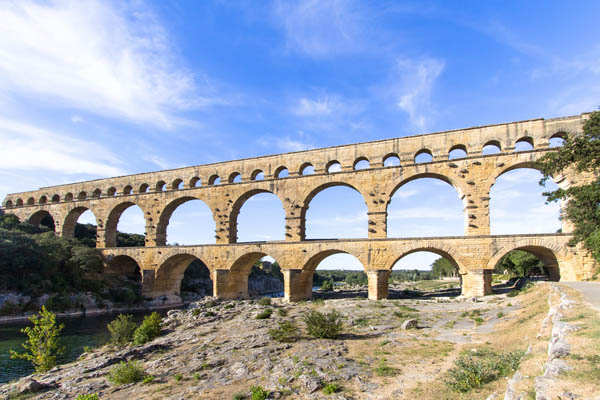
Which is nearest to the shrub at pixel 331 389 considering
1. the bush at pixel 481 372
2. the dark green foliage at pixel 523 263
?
the bush at pixel 481 372

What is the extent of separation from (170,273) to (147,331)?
1527 cm

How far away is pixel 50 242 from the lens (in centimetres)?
2934

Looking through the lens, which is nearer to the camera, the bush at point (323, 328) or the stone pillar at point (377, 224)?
the bush at point (323, 328)

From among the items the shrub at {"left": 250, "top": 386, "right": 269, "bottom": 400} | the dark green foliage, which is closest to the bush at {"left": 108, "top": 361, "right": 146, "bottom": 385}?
the shrub at {"left": 250, "top": 386, "right": 269, "bottom": 400}

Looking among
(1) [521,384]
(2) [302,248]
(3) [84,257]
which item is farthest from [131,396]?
(3) [84,257]

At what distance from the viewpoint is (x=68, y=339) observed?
18281 millimetres

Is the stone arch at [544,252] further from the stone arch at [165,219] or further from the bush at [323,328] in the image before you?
the stone arch at [165,219]

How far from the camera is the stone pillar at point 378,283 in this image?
21.4 meters

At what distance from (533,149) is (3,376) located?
2708cm

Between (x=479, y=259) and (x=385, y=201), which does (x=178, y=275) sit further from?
(x=479, y=259)

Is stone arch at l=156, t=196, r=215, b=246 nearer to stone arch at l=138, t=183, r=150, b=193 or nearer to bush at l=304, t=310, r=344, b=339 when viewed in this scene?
stone arch at l=138, t=183, r=150, b=193

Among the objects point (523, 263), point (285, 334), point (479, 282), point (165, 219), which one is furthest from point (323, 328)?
point (523, 263)

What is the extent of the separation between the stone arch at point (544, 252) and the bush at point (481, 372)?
540 inches

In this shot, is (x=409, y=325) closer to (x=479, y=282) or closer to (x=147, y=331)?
(x=479, y=282)
